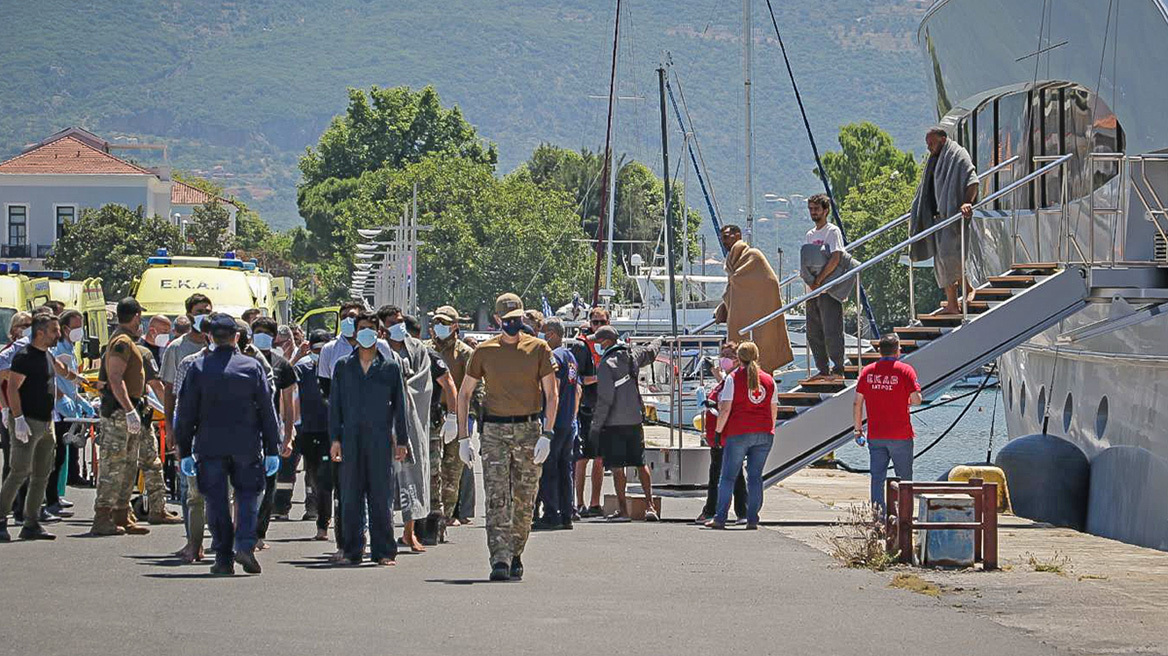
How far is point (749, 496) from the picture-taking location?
55.9 feet

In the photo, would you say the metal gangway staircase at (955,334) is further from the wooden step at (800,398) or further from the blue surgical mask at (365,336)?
the blue surgical mask at (365,336)

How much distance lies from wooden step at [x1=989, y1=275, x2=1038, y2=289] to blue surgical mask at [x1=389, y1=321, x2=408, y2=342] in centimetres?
702

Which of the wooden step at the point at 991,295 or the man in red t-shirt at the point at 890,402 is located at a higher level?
the wooden step at the point at 991,295

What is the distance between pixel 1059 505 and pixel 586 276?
76.4 m

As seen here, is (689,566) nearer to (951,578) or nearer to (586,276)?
(951,578)

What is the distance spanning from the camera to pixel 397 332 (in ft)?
45.9

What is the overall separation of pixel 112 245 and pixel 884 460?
248 feet

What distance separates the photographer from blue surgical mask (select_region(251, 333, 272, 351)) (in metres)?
14.5

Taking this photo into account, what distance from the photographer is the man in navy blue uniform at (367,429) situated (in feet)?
44.0

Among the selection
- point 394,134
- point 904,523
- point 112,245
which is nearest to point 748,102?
point 904,523

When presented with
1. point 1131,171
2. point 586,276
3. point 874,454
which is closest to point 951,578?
point 874,454

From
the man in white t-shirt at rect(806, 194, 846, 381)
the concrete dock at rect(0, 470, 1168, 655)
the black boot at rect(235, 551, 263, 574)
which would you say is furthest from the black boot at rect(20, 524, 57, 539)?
the man in white t-shirt at rect(806, 194, 846, 381)

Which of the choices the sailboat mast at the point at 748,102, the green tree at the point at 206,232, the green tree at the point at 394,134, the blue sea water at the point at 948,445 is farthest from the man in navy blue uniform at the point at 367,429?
the green tree at the point at 394,134

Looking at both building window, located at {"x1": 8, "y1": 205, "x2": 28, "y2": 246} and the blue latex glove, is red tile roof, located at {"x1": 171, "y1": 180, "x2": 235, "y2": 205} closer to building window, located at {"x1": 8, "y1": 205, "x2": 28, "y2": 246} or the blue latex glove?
building window, located at {"x1": 8, "y1": 205, "x2": 28, "y2": 246}
